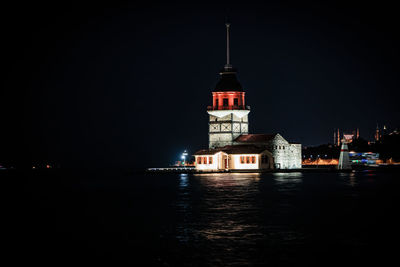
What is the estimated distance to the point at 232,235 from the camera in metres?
27.9

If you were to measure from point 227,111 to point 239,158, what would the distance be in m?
7.00

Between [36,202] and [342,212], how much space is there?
23.4 m

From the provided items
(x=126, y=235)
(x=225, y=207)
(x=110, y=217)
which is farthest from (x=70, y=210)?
(x=126, y=235)

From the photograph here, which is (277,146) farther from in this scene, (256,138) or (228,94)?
(228,94)

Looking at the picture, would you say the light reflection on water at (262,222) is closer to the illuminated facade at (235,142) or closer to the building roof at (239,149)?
the building roof at (239,149)

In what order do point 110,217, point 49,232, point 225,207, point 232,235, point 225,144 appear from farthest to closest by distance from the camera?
point 225,144 < point 225,207 < point 110,217 < point 49,232 < point 232,235

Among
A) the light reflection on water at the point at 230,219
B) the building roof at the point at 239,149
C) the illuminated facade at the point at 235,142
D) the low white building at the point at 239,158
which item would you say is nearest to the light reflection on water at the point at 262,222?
the light reflection on water at the point at 230,219

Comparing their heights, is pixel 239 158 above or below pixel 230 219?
above

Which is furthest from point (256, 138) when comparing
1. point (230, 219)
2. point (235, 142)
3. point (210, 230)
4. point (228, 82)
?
point (210, 230)

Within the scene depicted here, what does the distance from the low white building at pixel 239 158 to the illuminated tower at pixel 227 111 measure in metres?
1.94

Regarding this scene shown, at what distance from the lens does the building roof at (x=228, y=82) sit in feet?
291

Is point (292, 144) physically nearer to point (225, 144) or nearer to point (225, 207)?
point (225, 144)

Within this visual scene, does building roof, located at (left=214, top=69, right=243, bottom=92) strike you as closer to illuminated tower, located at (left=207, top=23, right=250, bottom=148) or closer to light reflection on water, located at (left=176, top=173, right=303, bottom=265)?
illuminated tower, located at (left=207, top=23, right=250, bottom=148)

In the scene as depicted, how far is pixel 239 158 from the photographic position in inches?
3305
